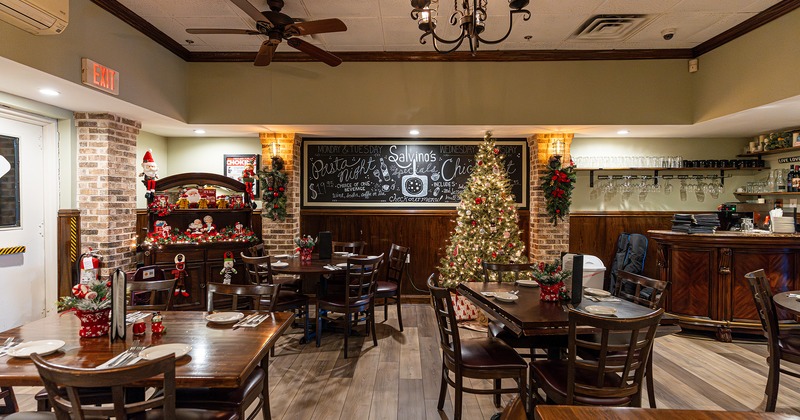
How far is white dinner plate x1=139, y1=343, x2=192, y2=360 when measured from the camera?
6.24 ft

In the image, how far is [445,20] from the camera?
4227 mm

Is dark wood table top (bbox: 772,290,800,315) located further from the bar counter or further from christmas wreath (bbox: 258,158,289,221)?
christmas wreath (bbox: 258,158,289,221)

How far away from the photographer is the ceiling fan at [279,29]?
326 cm

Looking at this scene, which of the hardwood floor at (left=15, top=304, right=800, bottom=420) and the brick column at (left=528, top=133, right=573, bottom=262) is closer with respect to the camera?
the hardwood floor at (left=15, top=304, right=800, bottom=420)

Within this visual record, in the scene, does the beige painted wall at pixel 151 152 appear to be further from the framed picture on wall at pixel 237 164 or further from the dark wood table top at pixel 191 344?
the dark wood table top at pixel 191 344

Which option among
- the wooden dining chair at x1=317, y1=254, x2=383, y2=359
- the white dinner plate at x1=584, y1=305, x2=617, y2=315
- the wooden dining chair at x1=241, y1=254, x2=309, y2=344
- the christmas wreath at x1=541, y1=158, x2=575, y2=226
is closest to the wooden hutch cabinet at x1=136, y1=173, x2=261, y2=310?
the wooden dining chair at x1=241, y1=254, x2=309, y2=344

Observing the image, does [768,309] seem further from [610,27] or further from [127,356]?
[127,356]

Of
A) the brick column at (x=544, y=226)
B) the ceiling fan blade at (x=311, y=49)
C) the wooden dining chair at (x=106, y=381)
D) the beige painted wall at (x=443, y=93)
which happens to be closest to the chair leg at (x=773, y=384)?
the brick column at (x=544, y=226)

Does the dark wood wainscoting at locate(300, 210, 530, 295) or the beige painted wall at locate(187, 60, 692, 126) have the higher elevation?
the beige painted wall at locate(187, 60, 692, 126)

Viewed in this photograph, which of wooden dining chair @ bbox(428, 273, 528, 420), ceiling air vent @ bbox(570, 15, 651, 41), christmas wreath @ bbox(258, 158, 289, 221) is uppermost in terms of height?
ceiling air vent @ bbox(570, 15, 651, 41)

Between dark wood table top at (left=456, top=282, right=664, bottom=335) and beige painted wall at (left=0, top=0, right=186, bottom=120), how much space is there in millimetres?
3763

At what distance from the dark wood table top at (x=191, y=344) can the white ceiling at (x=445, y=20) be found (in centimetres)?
295

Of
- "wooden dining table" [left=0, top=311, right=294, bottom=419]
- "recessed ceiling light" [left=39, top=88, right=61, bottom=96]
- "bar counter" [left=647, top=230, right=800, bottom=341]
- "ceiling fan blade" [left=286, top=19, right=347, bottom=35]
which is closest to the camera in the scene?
"wooden dining table" [left=0, top=311, right=294, bottom=419]

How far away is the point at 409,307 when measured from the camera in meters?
6.04
